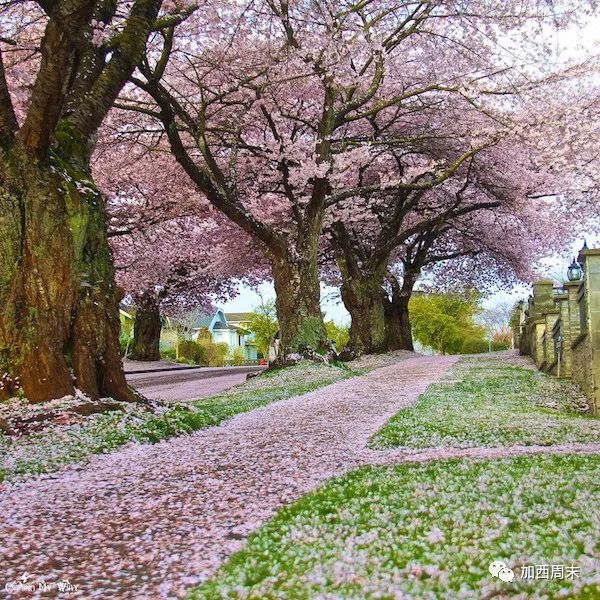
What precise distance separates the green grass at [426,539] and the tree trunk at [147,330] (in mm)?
35509

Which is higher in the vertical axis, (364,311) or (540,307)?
(364,311)

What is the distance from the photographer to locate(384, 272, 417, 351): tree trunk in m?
34.7

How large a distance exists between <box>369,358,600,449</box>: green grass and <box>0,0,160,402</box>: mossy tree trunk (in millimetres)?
4353

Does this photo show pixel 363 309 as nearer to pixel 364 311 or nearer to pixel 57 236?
pixel 364 311

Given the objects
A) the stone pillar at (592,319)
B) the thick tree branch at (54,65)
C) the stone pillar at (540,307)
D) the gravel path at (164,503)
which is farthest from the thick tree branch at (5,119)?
the stone pillar at (540,307)

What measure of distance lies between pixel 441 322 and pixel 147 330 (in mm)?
26322

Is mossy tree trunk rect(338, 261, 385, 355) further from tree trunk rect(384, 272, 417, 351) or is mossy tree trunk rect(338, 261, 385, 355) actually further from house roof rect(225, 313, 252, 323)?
house roof rect(225, 313, 252, 323)

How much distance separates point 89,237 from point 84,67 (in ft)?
9.81

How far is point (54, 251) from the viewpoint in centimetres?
953

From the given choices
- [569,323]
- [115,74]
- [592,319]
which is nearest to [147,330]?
[569,323]

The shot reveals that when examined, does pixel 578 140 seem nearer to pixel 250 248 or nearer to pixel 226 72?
pixel 226 72

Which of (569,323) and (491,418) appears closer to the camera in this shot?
(491,418)

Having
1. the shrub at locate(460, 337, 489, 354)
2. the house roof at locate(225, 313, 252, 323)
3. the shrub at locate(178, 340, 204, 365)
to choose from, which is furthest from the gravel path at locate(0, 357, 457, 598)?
the house roof at locate(225, 313, 252, 323)

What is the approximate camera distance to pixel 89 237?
401 inches
